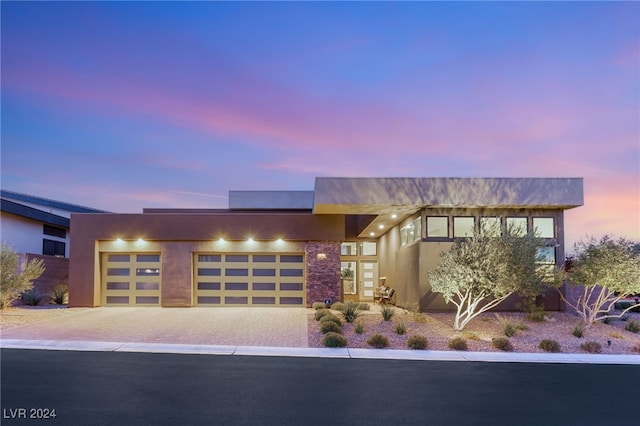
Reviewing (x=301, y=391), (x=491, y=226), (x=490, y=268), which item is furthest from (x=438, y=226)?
(x=301, y=391)

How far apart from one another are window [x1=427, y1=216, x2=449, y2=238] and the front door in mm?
8722

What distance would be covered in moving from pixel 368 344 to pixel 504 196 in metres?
7.38

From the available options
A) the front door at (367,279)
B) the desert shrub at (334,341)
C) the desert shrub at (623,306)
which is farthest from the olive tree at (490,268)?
the front door at (367,279)

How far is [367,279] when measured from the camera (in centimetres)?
2450

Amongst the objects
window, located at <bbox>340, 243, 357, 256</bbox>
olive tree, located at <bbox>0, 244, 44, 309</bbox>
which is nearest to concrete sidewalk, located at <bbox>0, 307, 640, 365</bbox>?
olive tree, located at <bbox>0, 244, 44, 309</bbox>

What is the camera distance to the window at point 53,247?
25672 mm

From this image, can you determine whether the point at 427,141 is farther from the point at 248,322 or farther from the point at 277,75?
the point at 248,322

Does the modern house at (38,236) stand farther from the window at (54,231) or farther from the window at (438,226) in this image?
the window at (438,226)

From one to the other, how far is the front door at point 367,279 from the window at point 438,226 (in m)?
8.72

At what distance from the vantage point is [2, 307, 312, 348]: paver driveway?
446 inches

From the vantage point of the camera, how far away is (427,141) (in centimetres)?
2002

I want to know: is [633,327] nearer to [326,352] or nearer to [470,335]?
[470,335]

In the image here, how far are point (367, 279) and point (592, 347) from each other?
557 inches

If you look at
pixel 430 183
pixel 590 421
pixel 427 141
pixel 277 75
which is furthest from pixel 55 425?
pixel 427 141
